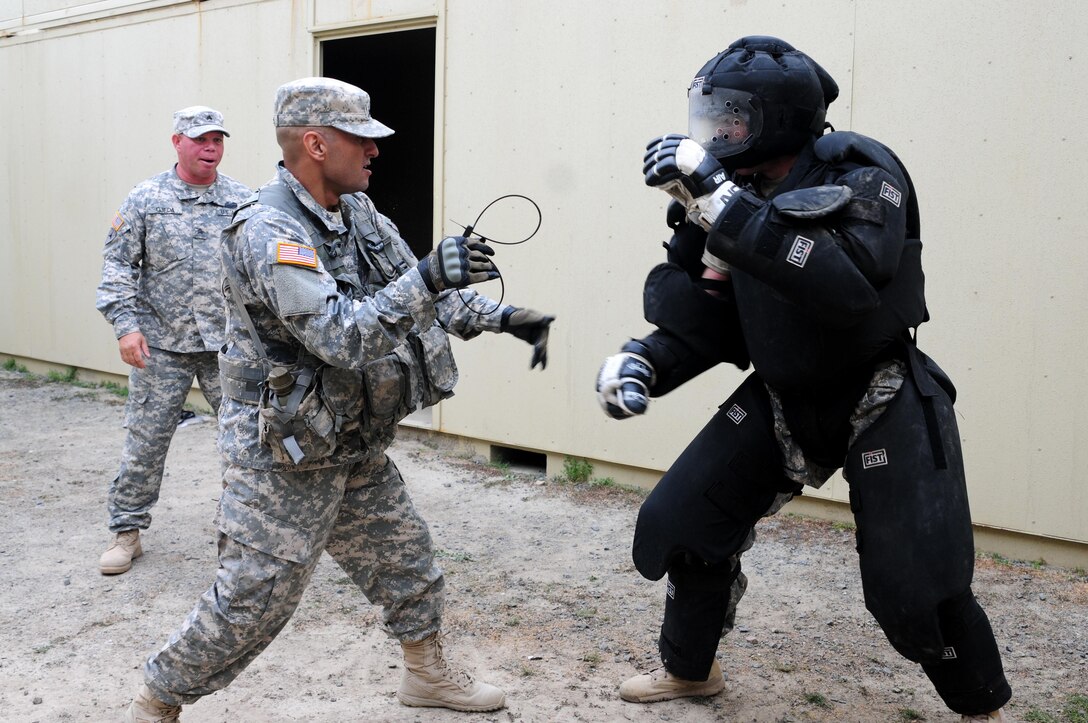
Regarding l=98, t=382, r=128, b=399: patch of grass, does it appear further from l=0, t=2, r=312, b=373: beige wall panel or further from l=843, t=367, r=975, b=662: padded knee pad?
l=843, t=367, r=975, b=662: padded knee pad

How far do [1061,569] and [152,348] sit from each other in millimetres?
4444

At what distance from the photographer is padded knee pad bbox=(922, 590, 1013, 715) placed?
8.99ft

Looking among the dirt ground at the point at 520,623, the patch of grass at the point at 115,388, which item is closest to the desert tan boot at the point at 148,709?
the dirt ground at the point at 520,623

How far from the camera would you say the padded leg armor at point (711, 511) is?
3.13 meters

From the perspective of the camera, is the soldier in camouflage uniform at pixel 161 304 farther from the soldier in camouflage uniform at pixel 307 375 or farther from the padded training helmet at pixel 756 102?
the padded training helmet at pixel 756 102

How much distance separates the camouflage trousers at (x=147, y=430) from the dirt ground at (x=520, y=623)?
288 mm

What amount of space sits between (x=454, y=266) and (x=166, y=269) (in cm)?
292

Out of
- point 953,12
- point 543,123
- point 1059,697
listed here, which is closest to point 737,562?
point 1059,697

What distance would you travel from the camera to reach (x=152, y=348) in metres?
4.96

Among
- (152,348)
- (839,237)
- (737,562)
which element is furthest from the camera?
(152,348)

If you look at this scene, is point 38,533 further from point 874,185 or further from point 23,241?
point 23,241

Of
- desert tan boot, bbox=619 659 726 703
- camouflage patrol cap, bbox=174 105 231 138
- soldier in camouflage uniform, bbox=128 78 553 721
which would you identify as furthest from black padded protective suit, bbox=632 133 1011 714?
camouflage patrol cap, bbox=174 105 231 138

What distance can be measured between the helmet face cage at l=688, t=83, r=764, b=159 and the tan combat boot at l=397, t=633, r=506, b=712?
1828mm

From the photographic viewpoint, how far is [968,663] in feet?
9.12
